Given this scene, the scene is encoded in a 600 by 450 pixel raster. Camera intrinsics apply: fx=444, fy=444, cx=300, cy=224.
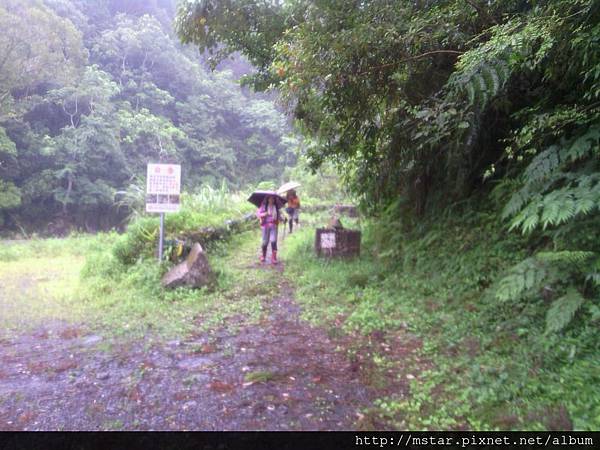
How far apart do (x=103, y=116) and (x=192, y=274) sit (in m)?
24.0

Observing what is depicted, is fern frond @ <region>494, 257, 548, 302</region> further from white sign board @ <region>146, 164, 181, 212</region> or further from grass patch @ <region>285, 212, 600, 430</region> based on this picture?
white sign board @ <region>146, 164, 181, 212</region>

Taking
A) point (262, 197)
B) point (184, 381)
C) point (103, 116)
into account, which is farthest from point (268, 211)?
point (103, 116)

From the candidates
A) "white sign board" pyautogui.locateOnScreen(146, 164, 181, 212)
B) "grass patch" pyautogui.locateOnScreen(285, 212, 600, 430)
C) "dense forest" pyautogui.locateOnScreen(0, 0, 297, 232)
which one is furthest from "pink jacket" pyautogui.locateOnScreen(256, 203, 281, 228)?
"dense forest" pyautogui.locateOnScreen(0, 0, 297, 232)

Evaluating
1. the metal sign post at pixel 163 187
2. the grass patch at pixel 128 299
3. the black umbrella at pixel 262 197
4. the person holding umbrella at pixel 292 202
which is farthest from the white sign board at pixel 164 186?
the person holding umbrella at pixel 292 202

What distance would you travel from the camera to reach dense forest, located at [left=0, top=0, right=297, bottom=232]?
22406mm

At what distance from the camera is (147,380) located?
384cm

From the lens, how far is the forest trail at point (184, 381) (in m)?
3.15

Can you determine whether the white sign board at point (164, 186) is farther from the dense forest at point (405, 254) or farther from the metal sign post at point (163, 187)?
the dense forest at point (405, 254)

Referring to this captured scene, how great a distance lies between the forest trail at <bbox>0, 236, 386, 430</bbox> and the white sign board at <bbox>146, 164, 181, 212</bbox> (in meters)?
2.86

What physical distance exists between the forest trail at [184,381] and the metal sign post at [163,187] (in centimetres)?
283

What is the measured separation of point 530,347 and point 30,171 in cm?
2816

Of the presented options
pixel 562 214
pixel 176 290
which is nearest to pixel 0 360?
pixel 176 290
